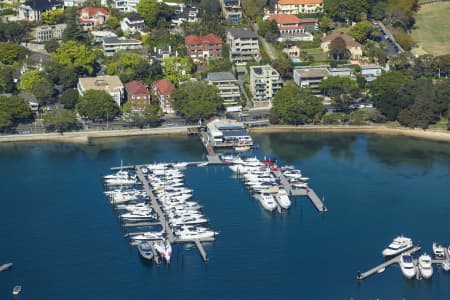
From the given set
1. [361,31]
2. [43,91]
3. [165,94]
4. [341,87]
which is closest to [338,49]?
[361,31]

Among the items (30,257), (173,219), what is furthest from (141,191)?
(30,257)

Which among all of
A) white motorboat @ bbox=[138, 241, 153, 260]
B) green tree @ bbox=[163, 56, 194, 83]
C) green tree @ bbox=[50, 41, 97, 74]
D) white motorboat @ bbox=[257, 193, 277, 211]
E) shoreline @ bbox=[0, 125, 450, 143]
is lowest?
white motorboat @ bbox=[138, 241, 153, 260]

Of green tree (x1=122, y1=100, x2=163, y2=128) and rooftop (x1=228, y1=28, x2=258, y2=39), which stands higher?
rooftop (x1=228, y1=28, x2=258, y2=39)

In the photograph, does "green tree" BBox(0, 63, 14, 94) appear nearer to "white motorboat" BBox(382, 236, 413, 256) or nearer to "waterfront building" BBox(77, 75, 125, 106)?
"waterfront building" BBox(77, 75, 125, 106)

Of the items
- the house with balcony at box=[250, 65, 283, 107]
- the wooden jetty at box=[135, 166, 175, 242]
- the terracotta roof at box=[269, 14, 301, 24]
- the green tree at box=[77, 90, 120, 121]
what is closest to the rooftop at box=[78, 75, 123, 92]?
the green tree at box=[77, 90, 120, 121]

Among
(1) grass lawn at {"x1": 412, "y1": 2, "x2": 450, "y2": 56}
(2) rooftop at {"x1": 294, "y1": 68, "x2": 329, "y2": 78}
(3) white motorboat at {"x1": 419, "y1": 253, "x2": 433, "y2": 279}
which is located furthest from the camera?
(1) grass lawn at {"x1": 412, "y1": 2, "x2": 450, "y2": 56}

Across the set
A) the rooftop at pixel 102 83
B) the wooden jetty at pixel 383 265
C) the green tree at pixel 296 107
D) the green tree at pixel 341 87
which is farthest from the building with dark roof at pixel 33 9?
the wooden jetty at pixel 383 265
